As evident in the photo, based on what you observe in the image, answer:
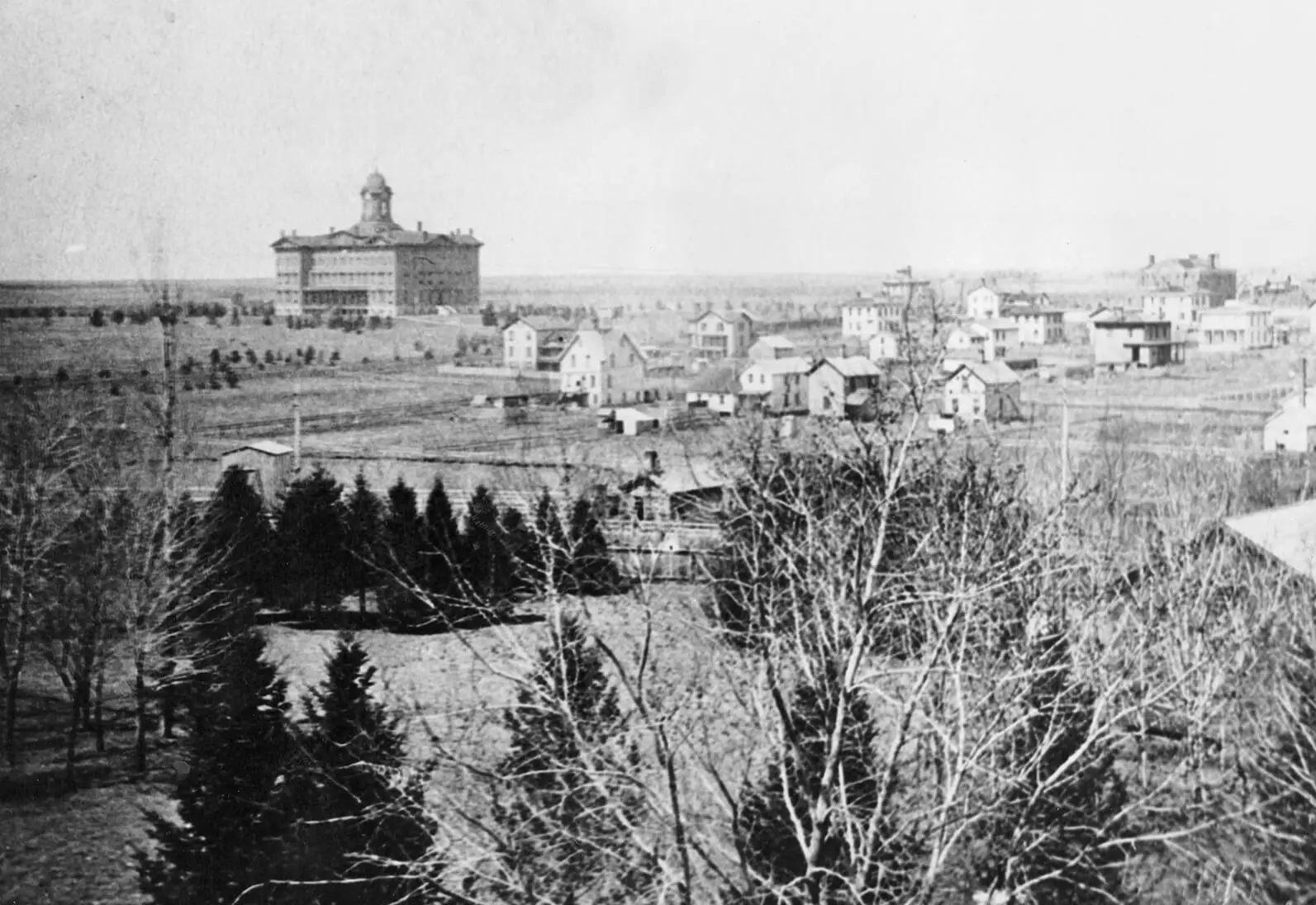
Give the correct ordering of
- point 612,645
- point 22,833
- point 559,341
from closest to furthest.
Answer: point 22,833, point 612,645, point 559,341

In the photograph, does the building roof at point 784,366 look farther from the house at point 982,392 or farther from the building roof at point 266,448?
the building roof at point 266,448

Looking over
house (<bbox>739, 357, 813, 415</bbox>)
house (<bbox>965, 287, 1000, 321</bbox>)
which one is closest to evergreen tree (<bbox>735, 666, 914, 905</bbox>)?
house (<bbox>739, 357, 813, 415</bbox>)

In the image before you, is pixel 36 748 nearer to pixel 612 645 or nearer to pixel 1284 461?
pixel 612 645

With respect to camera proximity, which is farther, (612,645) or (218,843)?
(612,645)

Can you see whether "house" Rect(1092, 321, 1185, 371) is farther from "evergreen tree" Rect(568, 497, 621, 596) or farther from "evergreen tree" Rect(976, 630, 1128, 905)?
"evergreen tree" Rect(976, 630, 1128, 905)

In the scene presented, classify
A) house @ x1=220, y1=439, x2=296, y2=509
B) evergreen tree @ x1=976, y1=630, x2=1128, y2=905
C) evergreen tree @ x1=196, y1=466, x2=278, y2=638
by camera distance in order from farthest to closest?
house @ x1=220, y1=439, x2=296, y2=509 < evergreen tree @ x1=196, y1=466, x2=278, y2=638 < evergreen tree @ x1=976, y1=630, x2=1128, y2=905

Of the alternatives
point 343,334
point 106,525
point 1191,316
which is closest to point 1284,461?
point 106,525

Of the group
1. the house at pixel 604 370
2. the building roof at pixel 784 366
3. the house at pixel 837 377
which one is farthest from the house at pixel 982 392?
the house at pixel 604 370
